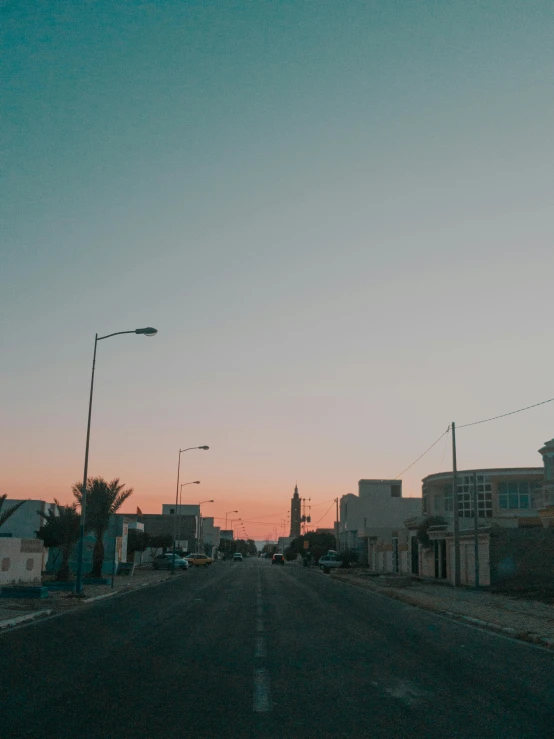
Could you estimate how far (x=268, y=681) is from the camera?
10281 millimetres

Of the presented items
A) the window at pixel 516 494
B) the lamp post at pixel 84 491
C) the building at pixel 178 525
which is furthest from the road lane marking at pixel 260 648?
the building at pixel 178 525

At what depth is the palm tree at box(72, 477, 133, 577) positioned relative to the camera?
1677 inches

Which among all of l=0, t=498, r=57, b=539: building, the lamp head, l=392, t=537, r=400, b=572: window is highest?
the lamp head

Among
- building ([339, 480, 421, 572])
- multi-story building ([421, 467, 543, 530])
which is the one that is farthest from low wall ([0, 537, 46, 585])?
building ([339, 480, 421, 572])

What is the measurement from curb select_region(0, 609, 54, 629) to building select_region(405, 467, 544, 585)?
2778 cm

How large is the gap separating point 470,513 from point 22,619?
6169 centimetres

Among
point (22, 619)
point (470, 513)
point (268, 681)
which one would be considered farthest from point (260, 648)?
point (470, 513)

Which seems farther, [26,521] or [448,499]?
[448,499]

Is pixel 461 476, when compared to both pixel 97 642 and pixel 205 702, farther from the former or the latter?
pixel 205 702

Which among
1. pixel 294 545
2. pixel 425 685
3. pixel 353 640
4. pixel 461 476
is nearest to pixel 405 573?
pixel 461 476

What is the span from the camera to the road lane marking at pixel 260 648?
13.0m

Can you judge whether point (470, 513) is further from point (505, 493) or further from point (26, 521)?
→ point (26, 521)

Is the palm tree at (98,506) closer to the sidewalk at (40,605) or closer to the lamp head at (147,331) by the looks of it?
the sidewalk at (40,605)

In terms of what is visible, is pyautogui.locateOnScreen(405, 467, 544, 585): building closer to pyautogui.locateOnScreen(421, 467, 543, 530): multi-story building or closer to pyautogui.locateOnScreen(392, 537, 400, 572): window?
pyautogui.locateOnScreen(421, 467, 543, 530): multi-story building
